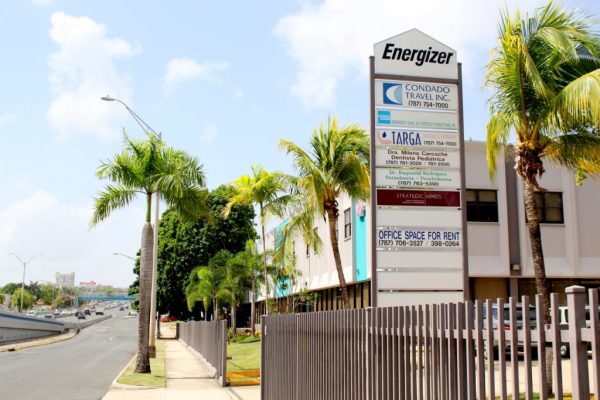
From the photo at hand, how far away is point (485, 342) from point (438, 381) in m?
0.74

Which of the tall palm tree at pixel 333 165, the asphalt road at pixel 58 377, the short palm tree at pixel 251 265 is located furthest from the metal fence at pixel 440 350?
the short palm tree at pixel 251 265

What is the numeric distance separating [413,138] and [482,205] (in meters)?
21.5

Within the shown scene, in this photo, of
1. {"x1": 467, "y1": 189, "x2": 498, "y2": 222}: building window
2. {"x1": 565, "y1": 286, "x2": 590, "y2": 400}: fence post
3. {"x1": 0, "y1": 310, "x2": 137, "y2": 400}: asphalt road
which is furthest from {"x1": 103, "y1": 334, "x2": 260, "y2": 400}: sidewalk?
{"x1": 467, "y1": 189, "x2": 498, "y2": 222}: building window

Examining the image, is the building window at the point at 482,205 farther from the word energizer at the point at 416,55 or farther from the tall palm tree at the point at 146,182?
the word energizer at the point at 416,55

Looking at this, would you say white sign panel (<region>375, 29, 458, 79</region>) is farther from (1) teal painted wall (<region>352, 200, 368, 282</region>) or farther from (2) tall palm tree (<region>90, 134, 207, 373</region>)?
(1) teal painted wall (<region>352, 200, 368, 282</region>)

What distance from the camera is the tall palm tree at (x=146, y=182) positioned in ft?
68.8

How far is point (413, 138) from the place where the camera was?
364 inches

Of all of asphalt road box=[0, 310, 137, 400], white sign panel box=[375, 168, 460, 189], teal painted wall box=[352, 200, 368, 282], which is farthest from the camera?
teal painted wall box=[352, 200, 368, 282]

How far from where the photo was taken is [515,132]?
549 inches

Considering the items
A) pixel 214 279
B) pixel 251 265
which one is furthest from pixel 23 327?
pixel 251 265

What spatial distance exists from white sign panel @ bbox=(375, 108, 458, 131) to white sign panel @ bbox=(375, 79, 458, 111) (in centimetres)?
8

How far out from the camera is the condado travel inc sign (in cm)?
881

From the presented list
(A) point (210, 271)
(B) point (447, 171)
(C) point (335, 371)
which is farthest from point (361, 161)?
(A) point (210, 271)

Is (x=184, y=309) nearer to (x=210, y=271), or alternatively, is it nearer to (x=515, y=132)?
(x=210, y=271)
